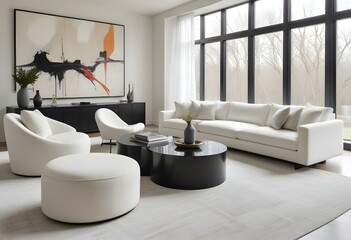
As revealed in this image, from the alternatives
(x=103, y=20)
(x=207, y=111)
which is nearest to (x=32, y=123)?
(x=207, y=111)

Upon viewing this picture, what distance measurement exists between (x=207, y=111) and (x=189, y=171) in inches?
115

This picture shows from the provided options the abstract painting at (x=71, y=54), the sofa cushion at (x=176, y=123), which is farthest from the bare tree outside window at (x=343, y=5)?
the abstract painting at (x=71, y=54)

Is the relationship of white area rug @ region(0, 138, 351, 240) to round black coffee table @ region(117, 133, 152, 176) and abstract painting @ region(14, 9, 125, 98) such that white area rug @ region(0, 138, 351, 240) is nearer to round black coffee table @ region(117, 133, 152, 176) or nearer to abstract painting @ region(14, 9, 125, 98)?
round black coffee table @ region(117, 133, 152, 176)

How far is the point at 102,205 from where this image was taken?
234 centimetres

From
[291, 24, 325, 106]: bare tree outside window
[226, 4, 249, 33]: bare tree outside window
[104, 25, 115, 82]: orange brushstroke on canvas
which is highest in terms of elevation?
[226, 4, 249, 33]: bare tree outside window

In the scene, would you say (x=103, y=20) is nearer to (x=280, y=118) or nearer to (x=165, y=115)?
(x=165, y=115)

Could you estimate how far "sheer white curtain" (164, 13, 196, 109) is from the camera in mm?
7207

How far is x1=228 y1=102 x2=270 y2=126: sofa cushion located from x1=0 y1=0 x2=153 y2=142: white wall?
2.96 meters

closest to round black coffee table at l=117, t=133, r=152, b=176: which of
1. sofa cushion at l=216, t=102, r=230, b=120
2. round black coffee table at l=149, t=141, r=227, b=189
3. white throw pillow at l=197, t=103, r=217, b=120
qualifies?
round black coffee table at l=149, t=141, r=227, b=189

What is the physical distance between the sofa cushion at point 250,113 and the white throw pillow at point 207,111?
0.33 m

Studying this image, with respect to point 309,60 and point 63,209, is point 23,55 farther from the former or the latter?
point 309,60

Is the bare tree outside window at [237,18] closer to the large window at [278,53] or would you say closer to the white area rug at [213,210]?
the large window at [278,53]

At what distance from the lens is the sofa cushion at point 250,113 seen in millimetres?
5145

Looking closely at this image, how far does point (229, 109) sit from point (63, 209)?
4.08m
